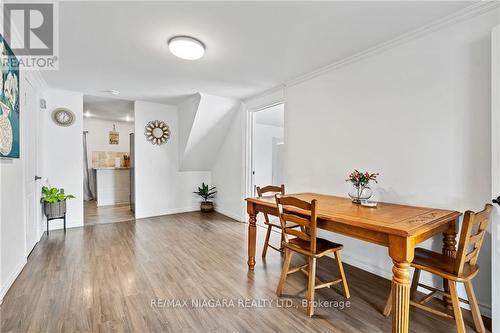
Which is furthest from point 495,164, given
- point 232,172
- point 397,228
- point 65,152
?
point 65,152

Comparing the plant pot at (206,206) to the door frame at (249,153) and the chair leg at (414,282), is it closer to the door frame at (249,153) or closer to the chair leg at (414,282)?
the door frame at (249,153)

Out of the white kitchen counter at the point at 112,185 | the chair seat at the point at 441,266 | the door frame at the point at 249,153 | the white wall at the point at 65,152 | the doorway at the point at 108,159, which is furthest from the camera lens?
the white kitchen counter at the point at 112,185

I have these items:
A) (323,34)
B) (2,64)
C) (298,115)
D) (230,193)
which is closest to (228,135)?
(230,193)

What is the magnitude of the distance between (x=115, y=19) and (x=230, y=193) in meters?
3.42

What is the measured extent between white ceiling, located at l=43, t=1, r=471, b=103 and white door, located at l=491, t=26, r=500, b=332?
50 centimetres

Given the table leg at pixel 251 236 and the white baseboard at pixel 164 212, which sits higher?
the table leg at pixel 251 236

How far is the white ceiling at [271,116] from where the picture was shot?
4.58 m

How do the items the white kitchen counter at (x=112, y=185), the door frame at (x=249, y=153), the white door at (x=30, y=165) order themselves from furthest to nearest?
1. the white kitchen counter at (x=112, y=185)
2. the door frame at (x=249, y=153)
3. the white door at (x=30, y=165)

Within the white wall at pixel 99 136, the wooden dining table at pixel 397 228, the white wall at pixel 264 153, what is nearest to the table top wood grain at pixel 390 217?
the wooden dining table at pixel 397 228

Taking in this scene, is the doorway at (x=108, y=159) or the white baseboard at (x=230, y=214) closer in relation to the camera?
the white baseboard at (x=230, y=214)

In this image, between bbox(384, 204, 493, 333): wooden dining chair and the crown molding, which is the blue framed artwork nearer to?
the crown molding

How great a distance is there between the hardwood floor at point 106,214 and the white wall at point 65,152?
415mm

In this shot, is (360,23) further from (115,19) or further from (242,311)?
(242,311)

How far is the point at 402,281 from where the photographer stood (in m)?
1.39
